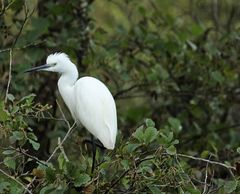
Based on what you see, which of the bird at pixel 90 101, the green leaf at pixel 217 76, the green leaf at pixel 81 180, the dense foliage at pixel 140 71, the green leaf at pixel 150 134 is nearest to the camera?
the green leaf at pixel 81 180

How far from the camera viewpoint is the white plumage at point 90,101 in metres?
3.31

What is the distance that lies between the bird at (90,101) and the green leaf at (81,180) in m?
0.30

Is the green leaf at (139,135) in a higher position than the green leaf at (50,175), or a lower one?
higher

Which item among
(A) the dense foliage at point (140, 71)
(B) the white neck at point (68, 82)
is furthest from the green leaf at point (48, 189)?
(A) the dense foliage at point (140, 71)

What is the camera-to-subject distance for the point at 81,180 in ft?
9.63

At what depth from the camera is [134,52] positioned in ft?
17.0

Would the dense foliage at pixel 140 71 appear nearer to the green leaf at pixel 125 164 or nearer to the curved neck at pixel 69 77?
Answer: the curved neck at pixel 69 77

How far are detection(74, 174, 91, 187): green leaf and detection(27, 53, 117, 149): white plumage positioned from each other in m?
0.30

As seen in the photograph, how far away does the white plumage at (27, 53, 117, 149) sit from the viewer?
331 cm

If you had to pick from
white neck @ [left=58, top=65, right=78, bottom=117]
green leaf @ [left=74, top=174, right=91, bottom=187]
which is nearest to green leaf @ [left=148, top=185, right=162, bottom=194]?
green leaf @ [left=74, top=174, right=91, bottom=187]

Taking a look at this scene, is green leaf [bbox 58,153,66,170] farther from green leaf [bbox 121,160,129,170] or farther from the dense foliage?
the dense foliage

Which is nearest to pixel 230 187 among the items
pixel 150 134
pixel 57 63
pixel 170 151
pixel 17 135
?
pixel 170 151

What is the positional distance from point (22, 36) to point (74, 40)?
1.11ft

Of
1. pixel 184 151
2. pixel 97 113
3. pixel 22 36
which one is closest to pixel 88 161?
pixel 97 113
